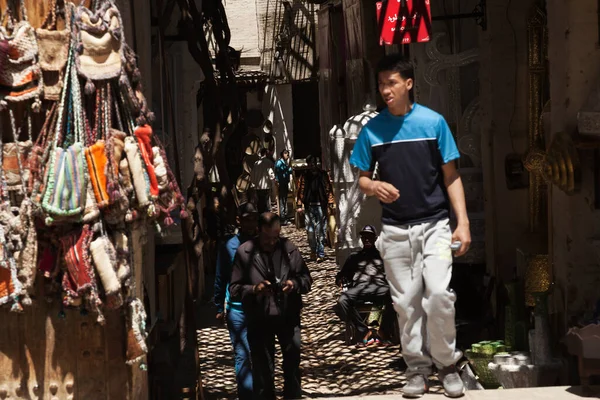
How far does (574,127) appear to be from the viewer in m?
8.54

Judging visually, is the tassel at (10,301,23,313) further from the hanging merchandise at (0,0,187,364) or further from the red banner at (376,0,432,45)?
the red banner at (376,0,432,45)

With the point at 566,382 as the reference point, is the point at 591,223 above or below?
above

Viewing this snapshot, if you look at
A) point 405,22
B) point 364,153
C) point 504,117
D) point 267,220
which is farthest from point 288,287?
point 504,117

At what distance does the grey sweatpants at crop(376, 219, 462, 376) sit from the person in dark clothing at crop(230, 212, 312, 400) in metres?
2.35

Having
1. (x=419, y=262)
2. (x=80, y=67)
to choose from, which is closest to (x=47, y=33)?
(x=80, y=67)

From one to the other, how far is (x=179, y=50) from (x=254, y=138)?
1688 cm

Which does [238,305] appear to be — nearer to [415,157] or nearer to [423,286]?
[423,286]

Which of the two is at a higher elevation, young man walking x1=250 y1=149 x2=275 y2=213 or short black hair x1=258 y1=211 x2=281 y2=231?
short black hair x1=258 y1=211 x2=281 y2=231

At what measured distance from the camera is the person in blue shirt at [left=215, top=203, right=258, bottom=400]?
8977 mm

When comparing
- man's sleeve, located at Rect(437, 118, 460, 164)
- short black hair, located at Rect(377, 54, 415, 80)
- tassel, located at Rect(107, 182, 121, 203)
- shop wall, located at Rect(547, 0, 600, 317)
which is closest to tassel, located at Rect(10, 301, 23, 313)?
tassel, located at Rect(107, 182, 121, 203)

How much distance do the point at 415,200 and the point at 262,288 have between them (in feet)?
8.37

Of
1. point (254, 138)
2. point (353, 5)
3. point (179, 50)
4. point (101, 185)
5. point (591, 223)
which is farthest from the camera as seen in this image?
point (254, 138)

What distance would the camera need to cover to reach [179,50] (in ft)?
42.0

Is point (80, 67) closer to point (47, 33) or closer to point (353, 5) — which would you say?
point (47, 33)
